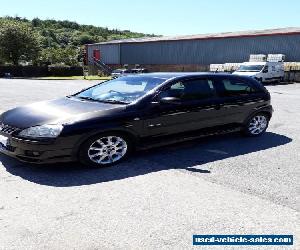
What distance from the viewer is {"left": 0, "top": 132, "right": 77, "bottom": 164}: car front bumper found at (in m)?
5.38

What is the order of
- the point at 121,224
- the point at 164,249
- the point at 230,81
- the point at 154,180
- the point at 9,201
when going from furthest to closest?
the point at 230,81 → the point at 154,180 → the point at 9,201 → the point at 121,224 → the point at 164,249

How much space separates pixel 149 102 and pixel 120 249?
3154mm

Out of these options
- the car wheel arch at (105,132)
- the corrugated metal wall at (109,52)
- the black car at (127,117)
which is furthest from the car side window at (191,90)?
the corrugated metal wall at (109,52)

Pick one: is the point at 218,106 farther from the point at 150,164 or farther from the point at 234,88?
the point at 150,164

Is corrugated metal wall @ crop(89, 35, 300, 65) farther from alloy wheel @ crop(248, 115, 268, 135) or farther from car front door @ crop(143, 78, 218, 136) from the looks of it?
car front door @ crop(143, 78, 218, 136)

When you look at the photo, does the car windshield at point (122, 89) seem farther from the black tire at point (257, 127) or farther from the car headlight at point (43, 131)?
the black tire at point (257, 127)

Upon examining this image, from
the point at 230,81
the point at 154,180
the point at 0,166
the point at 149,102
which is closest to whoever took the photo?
the point at 154,180

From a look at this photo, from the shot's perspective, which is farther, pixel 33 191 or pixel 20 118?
pixel 20 118

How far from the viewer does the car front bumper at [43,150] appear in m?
5.38

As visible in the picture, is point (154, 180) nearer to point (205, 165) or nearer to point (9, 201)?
point (205, 165)

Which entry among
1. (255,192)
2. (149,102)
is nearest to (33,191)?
(149,102)

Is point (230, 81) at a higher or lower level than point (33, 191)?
higher

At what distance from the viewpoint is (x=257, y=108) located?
7.99m

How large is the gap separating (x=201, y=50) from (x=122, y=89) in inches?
1463
